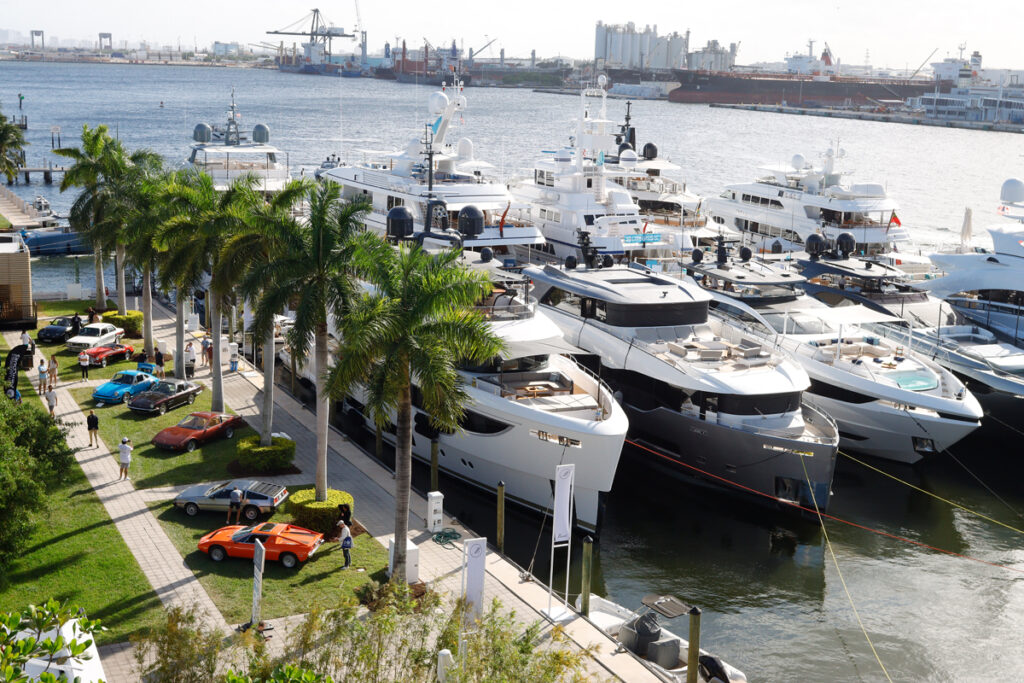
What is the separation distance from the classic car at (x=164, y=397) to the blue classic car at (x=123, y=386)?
1.34ft

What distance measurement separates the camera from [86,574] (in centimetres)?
2208

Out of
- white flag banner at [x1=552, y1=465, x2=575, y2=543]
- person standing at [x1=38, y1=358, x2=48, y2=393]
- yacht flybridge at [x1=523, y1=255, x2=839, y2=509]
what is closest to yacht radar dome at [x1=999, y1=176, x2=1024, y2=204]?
yacht flybridge at [x1=523, y1=255, x2=839, y2=509]

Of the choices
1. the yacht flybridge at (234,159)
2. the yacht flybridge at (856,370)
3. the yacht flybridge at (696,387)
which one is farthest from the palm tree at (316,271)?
the yacht flybridge at (234,159)

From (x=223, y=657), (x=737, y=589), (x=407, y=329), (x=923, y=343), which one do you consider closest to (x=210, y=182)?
(x=407, y=329)

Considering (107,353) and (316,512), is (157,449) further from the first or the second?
(107,353)

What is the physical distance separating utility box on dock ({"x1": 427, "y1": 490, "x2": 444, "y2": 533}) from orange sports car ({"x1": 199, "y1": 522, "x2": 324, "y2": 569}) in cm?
334

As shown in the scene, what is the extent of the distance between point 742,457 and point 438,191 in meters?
19.8

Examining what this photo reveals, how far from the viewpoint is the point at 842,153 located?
5644 cm

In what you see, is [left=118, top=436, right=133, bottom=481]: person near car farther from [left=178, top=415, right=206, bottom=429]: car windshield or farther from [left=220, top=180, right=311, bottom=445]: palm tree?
[left=220, top=180, right=311, bottom=445]: palm tree

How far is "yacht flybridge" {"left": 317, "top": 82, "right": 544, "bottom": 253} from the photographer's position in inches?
1714

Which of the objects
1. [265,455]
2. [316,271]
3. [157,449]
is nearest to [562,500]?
[316,271]

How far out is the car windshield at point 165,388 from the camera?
33531 millimetres

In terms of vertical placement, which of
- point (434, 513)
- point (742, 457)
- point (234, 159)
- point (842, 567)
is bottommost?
point (842, 567)

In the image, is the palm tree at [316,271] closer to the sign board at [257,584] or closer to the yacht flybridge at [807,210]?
the sign board at [257,584]
